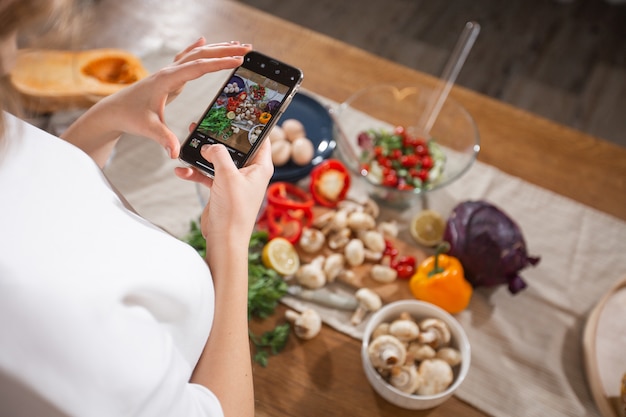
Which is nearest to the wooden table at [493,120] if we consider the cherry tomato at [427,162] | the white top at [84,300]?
the cherry tomato at [427,162]

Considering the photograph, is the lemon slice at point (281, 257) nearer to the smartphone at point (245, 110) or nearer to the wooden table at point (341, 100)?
the wooden table at point (341, 100)

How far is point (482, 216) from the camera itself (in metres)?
0.97

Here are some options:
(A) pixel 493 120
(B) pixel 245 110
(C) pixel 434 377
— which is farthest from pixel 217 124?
(A) pixel 493 120

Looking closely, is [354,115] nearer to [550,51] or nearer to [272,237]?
[272,237]

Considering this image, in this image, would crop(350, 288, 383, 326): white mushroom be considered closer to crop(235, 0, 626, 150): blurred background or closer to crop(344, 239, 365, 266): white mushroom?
crop(344, 239, 365, 266): white mushroom

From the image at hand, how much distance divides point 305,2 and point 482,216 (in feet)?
6.32

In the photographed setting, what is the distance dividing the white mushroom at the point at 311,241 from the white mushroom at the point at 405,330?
0.69ft

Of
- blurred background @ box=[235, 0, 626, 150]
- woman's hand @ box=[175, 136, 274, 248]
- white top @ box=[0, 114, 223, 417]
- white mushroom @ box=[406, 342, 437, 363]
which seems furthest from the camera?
blurred background @ box=[235, 0, 626, 150]

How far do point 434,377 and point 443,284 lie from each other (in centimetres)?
17

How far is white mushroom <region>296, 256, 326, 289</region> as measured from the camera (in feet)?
3.02

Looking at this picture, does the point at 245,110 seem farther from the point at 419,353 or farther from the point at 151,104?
the point at 419,353

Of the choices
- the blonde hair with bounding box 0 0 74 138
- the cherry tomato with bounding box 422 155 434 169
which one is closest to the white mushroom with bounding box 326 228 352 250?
the cherry tomato with bounding box 422 155 434 169

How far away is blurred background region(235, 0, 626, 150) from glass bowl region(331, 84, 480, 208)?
1.20 meters

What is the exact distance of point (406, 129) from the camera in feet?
3.91
